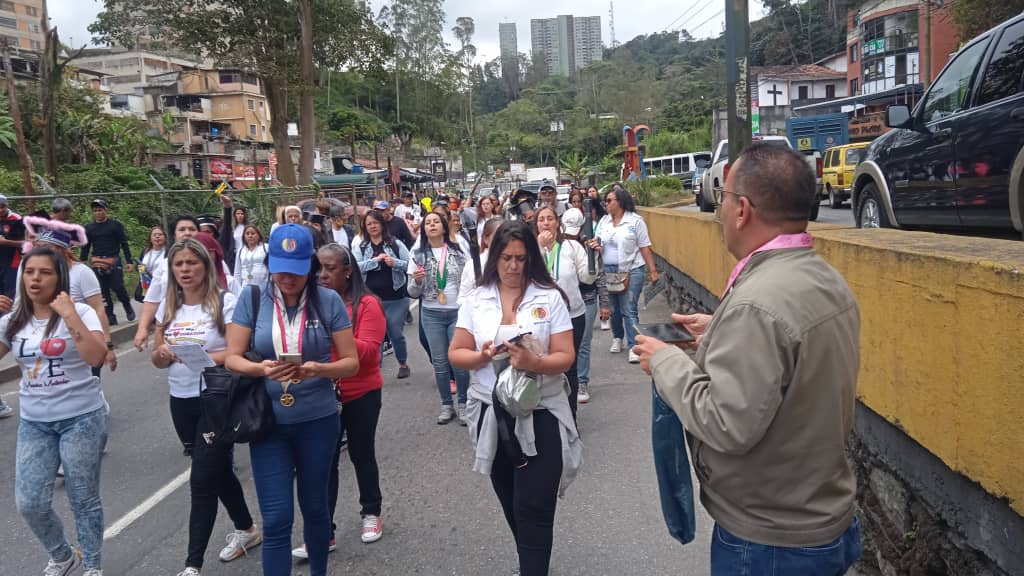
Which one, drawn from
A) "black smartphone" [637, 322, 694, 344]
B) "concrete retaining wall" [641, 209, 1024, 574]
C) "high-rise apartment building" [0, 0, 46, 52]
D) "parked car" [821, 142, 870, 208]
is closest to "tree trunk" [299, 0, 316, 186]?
"parked car" [821, 142, 870, 208]

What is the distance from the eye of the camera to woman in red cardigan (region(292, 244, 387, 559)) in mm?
4066

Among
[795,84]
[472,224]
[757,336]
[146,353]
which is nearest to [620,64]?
[795,84]

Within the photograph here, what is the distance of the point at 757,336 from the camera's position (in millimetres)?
1789

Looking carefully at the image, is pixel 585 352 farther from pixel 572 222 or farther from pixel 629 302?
pixel 629 302

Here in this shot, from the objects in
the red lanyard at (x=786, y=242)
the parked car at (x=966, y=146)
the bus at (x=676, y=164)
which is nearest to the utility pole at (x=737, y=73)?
the parked car at (x=966, y=146)

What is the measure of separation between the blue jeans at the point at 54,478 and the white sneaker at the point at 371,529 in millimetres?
1357

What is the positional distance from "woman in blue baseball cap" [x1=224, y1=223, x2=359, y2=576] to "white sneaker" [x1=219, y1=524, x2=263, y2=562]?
859 mm

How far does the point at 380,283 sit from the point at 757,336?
5.71 meters

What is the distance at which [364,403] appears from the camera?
4.21 metres

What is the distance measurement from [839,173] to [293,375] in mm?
21031

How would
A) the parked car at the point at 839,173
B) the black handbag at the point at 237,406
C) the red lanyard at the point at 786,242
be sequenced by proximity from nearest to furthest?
the red lanyard at the point at 786,242 < the black handbag at the point at 237,406 < the parked car at the point at 839,173

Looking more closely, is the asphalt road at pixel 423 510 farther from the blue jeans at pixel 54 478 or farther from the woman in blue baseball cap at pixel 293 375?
the woman in blue baseball cap at pixel 293 375

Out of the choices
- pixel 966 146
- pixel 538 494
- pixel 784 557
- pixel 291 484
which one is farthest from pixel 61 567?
pixel 966 146

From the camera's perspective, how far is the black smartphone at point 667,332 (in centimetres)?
228
